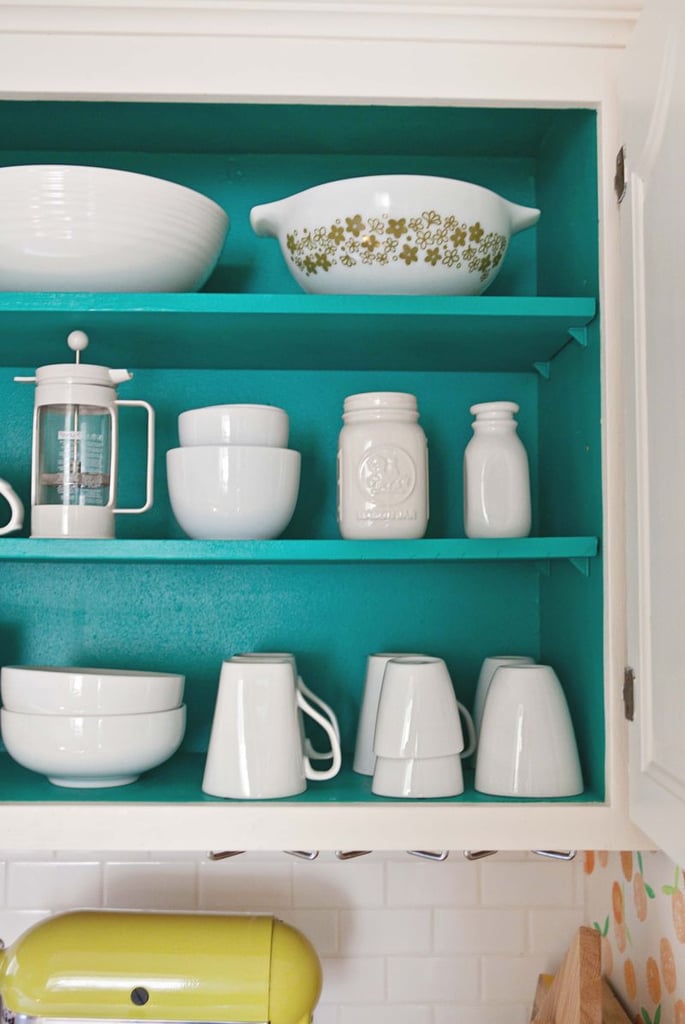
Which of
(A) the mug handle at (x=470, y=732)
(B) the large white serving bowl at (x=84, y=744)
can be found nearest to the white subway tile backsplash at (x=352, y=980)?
(A) the mug handle at (x=470, y=732)

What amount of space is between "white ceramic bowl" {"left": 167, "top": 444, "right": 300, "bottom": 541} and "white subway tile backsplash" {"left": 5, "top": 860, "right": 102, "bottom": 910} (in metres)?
0.58

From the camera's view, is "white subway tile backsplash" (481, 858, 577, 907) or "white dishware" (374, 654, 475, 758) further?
"white subway tile backsplash" (481, 858, 577, 907)

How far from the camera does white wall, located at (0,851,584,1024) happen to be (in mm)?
1444

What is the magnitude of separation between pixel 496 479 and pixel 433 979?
2.41 feet

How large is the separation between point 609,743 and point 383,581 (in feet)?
1.45

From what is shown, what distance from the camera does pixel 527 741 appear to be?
116 cm

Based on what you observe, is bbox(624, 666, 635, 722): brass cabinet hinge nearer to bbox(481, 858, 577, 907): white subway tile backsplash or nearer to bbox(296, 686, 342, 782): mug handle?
bbox(296, 686, 342, 782): mug handle

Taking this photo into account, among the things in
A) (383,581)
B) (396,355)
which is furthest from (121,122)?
(383,581)

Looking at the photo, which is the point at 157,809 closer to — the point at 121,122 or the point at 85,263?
the point at 85,263

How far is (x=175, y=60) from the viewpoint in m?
1.12

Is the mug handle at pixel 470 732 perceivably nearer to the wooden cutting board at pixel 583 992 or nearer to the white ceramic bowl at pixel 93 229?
the wooden cutting board at pixel 583 992

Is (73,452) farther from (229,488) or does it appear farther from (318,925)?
(318,925)

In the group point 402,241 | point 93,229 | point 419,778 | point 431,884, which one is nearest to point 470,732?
point 419,778

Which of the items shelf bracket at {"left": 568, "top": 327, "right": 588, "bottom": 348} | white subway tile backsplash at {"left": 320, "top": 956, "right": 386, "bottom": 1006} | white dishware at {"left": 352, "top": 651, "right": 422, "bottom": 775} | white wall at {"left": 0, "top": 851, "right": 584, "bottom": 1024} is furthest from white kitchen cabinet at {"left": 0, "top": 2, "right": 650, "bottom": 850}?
white subway tile backsplash at {"left": 320, "top": 956, "right": 386, "bottom": 1006}
